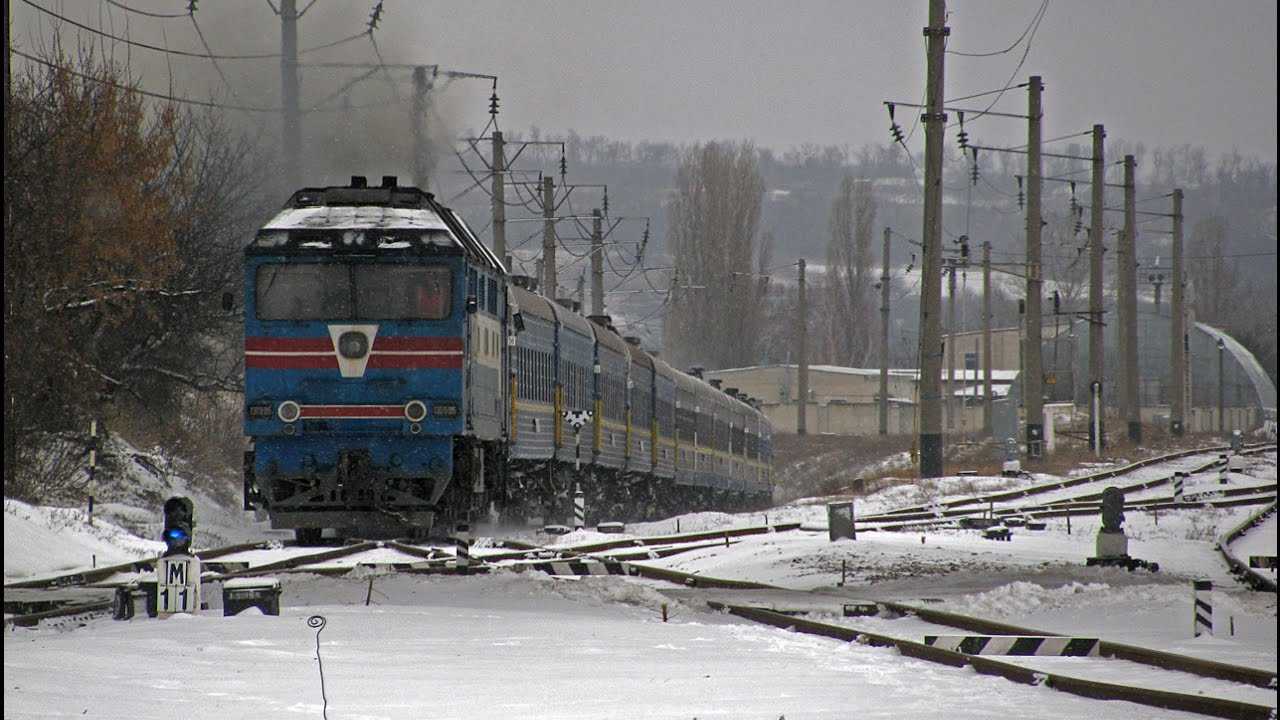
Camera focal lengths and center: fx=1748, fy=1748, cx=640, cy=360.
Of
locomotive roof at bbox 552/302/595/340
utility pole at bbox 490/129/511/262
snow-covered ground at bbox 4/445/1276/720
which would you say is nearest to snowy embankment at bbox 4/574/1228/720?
snow-covered ground at bbox 4/445/1276/720

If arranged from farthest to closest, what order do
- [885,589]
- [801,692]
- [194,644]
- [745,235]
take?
[745,235] < [885,589] < [194,644] < [801,692]

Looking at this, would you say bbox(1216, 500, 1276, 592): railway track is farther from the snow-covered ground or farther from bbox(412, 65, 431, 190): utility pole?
bbox(412, 65, 431, 190): utility pole

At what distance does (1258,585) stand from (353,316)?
9.38 m

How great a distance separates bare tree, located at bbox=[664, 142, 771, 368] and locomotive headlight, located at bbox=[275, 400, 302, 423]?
72.5 meters

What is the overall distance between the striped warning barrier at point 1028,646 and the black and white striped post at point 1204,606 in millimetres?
1946

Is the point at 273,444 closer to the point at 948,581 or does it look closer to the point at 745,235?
the point at 948,581

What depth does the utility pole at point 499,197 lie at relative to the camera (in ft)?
134

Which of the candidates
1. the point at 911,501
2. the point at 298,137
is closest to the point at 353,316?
the point at 298,137

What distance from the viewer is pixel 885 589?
1656 centimetres

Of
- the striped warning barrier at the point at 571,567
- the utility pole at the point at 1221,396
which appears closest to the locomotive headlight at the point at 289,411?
the striped warning barrier at the point at 571,567

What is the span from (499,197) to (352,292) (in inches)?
946

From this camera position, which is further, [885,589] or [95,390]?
[95,390]

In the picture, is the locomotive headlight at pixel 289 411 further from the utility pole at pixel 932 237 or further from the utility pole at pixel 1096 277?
the utility pole at pixel 1096 277

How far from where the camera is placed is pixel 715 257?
327 feet
